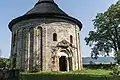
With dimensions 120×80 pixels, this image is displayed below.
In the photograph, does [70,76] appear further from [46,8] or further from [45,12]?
[46,8]

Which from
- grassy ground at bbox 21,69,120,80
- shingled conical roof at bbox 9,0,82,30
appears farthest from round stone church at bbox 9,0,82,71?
grassy ground at bbox 21,69,120,80

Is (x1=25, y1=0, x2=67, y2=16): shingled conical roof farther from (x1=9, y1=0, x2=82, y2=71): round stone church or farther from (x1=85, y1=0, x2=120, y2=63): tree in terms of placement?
(x1=85, y1=0, x2=120, y2=63): tree

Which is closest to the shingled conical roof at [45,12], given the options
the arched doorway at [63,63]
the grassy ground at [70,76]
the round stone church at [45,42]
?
the round stone church at [45,42]

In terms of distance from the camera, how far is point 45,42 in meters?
28.6

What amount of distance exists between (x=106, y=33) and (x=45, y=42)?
14703mm

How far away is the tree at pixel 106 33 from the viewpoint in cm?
3831

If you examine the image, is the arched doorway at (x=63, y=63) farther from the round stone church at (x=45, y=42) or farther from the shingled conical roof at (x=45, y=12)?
the shingled conical roof at (x=45, y=12)

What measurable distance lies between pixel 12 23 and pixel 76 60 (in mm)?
9609

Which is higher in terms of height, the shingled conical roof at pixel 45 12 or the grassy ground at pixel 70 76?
the shingled conical roof at pixel 45 12

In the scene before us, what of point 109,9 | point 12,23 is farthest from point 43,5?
point 109,9

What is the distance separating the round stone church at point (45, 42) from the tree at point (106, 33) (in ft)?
30.8

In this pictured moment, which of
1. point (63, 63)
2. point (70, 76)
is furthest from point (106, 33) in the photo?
point (70, 76)

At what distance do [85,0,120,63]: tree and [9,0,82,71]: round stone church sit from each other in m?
9.40

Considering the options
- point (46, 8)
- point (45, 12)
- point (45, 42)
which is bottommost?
point (45, 42)
